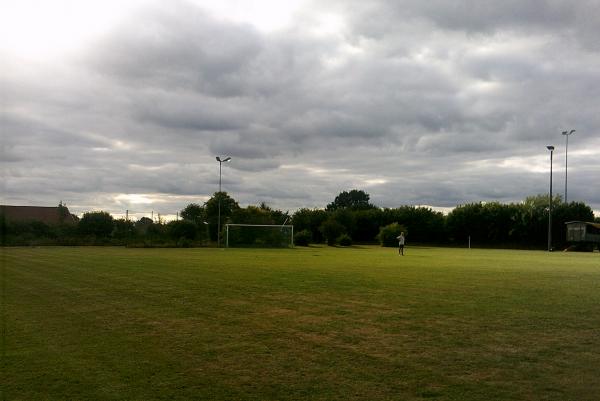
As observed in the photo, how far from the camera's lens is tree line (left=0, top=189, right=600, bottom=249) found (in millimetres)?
52034

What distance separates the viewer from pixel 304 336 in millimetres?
8469

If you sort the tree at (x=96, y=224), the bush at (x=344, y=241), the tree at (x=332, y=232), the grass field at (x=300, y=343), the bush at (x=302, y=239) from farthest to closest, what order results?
the tree at (x=332, y=232) → the bush at (x=344, y=241) → the bush at (x=302, y=239) → the tree at (x=96, y=224) → the grass field at (x=300, y=343)

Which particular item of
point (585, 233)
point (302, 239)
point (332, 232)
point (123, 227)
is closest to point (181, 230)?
point (123, 227)

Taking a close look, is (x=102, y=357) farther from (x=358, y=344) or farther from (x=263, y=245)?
(x=263, y=245)

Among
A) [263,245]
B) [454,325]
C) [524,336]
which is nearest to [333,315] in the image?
[454,325]

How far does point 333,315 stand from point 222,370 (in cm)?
397

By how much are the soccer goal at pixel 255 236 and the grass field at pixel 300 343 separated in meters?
38.1

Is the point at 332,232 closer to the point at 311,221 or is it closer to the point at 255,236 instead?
the point at 311,221

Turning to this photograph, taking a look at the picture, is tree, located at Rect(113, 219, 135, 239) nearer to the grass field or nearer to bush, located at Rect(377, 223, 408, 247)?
bush, located at Rect(377, 223, 408, 247)

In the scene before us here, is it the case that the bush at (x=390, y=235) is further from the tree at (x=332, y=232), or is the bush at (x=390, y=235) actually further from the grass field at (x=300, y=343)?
the grass field at (x=300, y=343)

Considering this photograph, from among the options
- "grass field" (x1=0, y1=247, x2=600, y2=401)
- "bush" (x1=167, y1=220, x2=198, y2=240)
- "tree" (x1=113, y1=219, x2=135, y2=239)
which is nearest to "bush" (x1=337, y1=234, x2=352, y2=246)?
"bush" (x1=167, y1=220, x2=198, y2=240)

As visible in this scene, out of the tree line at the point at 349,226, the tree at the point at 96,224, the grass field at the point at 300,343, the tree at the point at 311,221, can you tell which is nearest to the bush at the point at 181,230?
the tree line at the point at 349,226

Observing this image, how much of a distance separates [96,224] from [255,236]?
17536mm

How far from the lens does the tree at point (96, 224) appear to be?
183ft
